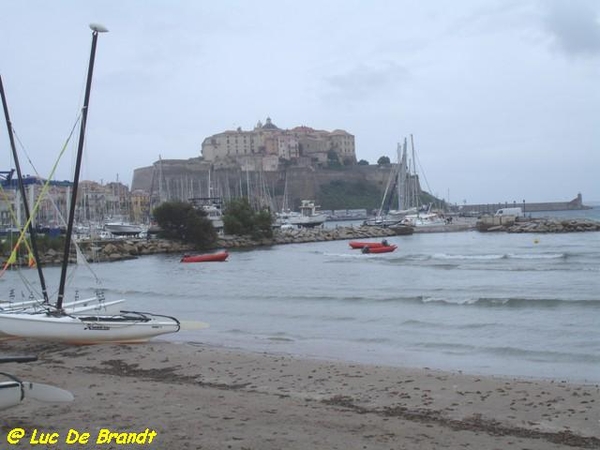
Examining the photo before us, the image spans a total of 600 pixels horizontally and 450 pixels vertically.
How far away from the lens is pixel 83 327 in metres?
14.7

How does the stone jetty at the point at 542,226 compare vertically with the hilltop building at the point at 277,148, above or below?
below

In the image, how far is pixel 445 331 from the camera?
17.5 metres

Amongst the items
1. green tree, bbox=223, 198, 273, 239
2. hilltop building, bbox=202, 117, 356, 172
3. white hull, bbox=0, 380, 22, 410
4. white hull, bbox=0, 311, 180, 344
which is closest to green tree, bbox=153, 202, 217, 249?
green tree, bbox=223, 198, 273, 239

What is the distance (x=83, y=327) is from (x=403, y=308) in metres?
10.9

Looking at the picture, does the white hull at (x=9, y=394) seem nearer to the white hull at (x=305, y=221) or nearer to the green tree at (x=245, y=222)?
the green tree at (x=245, y=222)

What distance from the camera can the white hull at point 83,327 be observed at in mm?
14531

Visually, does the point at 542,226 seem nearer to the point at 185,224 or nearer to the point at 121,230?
the point at 185,224

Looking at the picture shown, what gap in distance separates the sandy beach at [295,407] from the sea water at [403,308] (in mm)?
2336

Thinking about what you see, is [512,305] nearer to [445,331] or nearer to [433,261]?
[445,331]

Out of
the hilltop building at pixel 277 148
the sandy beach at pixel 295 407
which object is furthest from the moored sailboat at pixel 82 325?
the hilltop building at pixel 277 148

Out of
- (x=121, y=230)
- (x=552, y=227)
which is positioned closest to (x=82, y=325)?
(x=121, y=230)

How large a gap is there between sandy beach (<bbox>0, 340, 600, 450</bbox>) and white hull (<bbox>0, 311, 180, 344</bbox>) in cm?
132

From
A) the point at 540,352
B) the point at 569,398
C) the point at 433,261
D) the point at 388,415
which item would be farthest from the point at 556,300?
the point at 433,261

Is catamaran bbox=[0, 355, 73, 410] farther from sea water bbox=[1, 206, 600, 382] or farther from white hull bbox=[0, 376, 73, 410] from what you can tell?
sea water bbox=[1, 206, 600, 382]
